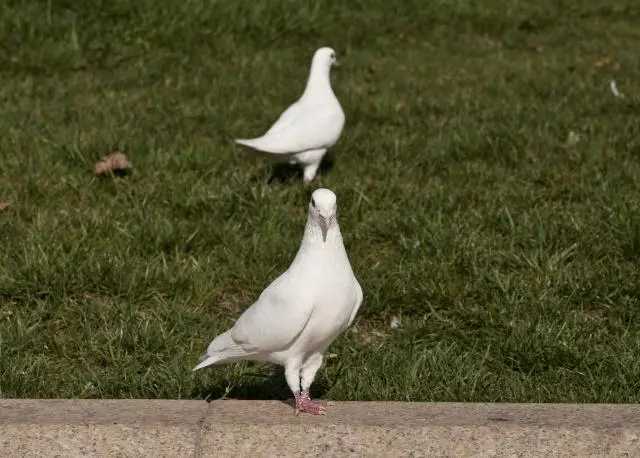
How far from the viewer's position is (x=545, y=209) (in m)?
5.62

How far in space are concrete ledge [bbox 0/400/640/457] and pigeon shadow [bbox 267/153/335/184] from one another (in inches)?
118

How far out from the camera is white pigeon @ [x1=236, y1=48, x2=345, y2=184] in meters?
5.82

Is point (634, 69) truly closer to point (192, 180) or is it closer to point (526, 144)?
point (526, 144)

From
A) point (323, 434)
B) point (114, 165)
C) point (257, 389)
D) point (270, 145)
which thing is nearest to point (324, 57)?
point (270, 145)

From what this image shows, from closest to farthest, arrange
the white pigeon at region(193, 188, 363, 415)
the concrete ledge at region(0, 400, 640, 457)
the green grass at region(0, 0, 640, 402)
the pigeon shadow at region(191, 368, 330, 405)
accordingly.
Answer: the concrete ledge at region(0, 400, 640, 457) < the white pigeon at region(193, 188, 363, 415) < the pigeon shadow at region(191, 368, 330, 405) < the green grass at region(0, 0, 640, 402)

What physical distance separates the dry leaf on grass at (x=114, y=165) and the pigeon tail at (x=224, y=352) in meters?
2.66

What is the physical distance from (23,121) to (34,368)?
11.0 ft

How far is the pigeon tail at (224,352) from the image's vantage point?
3488mm

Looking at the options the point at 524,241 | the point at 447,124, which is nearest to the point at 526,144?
the point at 447,124

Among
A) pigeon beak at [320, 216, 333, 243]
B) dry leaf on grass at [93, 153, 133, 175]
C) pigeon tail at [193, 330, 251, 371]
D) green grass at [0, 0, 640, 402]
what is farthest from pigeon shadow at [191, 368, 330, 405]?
dry leaf on grass at [93, 153, 133, 175]

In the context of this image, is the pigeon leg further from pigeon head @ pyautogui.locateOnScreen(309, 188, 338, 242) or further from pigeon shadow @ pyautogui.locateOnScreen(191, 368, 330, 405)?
pigeon head @ pyautogui.locateOnScreen(309, 188, 338, 242)

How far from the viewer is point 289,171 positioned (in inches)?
248

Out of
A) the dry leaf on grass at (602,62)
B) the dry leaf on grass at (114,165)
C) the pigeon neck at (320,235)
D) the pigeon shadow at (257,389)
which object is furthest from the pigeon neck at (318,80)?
the dry leaf on grass at (602,62)

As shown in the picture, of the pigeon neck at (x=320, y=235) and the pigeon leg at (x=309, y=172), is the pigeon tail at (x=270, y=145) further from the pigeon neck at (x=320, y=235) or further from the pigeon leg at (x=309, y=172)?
the pigeon neck at (x=320, y=235)
